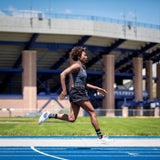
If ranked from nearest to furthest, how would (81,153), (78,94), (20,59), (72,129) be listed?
(81,153), (78,94), (72,129), (20,59)

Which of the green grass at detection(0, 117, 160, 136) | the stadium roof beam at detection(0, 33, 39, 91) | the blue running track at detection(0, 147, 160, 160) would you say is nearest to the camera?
the blue running track at detection(0, 147, 160, 160)

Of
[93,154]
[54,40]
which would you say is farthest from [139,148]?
[54,40]

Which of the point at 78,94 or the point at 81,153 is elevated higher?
the point at 78,94

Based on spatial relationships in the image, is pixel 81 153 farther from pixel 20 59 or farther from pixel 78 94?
pixel 20 59

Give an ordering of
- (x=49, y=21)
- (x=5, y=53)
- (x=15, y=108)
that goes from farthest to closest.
→ (x=5, y=53) → (x=15, y=108) → (x=49, y=21)

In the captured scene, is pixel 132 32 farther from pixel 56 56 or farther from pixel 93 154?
pixel 93 154

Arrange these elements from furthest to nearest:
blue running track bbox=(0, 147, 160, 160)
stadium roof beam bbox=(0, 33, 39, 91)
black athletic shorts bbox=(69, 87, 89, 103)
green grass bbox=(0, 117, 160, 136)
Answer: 1. stadium roof beam bbox=(0, 33, 39, 91)
2. green grass bbox=(0, 117, 160, 136)
3. black athletic shorts bbox=(69, 87, 89, 103)
4. blue running track bbox=(0, 147, 160, 160)

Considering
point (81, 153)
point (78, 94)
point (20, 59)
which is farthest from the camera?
point (20, 59)

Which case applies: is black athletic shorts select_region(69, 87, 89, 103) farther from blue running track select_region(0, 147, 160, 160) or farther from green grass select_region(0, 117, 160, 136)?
green grass select_region(0, 117, 160, 136)

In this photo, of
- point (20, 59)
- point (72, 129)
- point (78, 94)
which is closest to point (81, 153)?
point (78, 94)

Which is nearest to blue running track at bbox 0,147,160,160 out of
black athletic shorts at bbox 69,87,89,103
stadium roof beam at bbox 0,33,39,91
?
black athletic shorts at bbox 69,87,89,103

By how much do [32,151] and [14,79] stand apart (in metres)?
49.0

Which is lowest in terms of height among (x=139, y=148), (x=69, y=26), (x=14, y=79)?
(x=139, y=148)

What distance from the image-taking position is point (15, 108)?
123 feet
